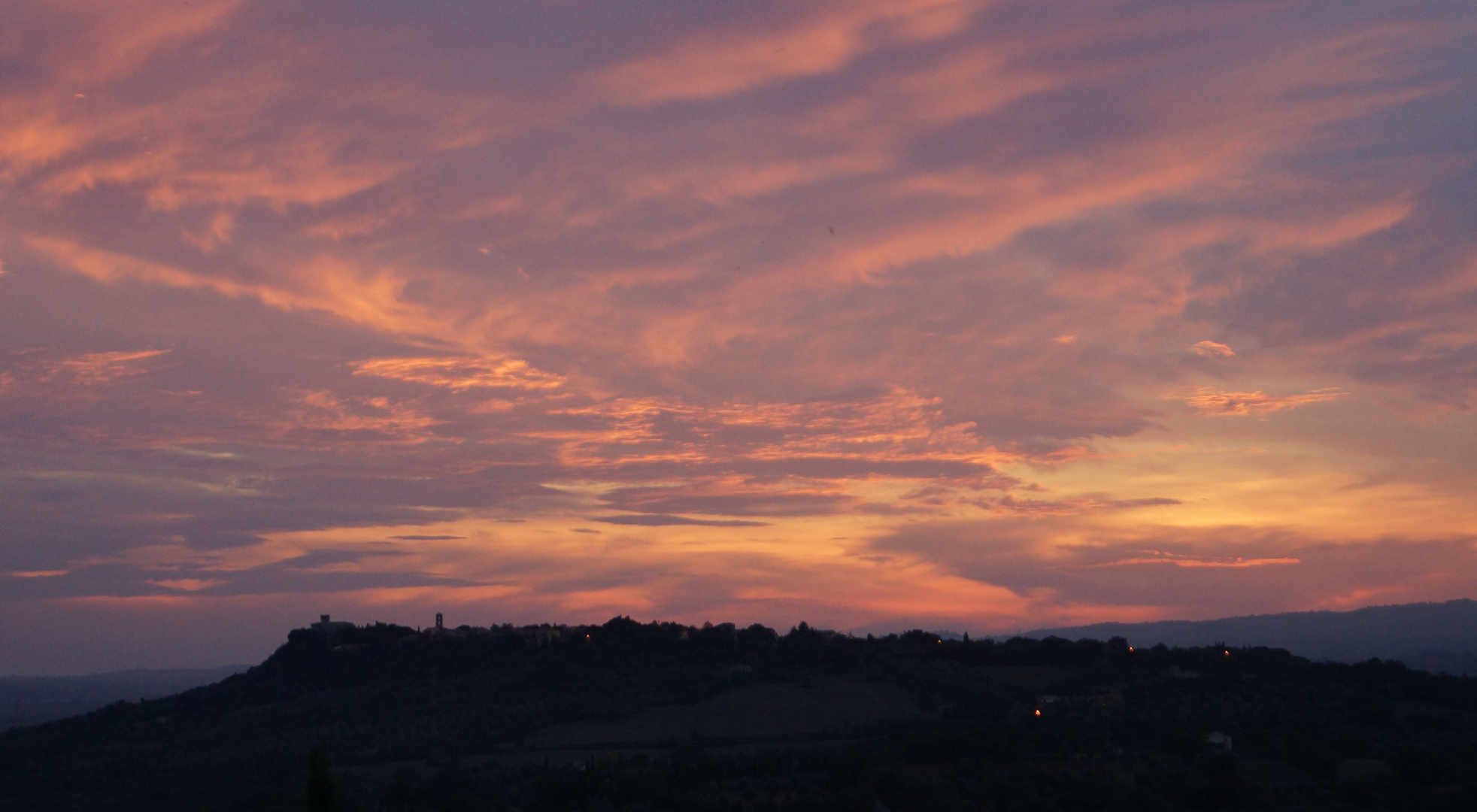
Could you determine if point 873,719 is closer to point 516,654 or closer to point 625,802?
point 625,802

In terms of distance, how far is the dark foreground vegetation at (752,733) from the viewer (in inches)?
1412

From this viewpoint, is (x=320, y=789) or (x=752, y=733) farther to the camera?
(x=752, y=733)

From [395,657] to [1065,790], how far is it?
48.5 m

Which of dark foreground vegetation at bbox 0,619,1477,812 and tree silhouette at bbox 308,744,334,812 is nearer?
tree silhouette at bbox 308,744,334,812

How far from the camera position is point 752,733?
53.8m

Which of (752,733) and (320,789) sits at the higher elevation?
(320,789)

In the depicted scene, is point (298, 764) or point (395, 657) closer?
point (298, 764)

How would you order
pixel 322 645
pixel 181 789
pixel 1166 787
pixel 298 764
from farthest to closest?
pixel 322 645, pixel 298 764, pixel 181 789, pixel 1166 787

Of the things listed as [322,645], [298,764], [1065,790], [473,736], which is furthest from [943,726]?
[322,645]

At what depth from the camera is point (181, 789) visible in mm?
43188

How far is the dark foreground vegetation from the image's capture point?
35.9 m

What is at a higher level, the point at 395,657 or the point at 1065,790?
the point at 395,657

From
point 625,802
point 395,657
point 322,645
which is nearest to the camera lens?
point 625,802

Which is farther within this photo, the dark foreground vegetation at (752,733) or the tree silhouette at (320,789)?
the dark foreground vegetation at (752,733)
